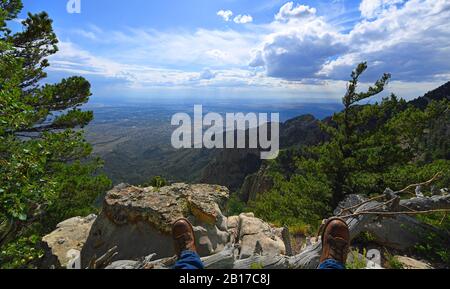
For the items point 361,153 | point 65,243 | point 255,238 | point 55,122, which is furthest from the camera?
point 361,153

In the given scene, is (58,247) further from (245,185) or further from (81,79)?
(245,185)

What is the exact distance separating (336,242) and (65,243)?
871 cm

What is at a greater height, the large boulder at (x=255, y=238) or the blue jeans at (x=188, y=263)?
the blue jeans at (x=188, y=263)

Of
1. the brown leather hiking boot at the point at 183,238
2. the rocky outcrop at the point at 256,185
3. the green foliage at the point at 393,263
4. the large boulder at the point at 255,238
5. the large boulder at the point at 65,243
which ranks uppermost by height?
the brown leather hiking boot at the point at 183,238

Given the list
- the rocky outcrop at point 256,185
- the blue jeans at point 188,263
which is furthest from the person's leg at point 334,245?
the rocky outcrop at point 256,185

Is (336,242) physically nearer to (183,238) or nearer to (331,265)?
(331,265)

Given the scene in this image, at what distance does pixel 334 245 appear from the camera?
4273mm

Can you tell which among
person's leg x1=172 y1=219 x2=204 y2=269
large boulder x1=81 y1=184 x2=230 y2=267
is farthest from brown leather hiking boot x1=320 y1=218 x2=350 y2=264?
large boulder x1=81 y1=184 x2=230 y2=267

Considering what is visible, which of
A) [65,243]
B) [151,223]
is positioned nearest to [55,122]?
[65,243]

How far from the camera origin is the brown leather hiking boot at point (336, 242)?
414 cm

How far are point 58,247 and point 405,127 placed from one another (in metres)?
16.0

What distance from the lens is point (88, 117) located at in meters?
14.0

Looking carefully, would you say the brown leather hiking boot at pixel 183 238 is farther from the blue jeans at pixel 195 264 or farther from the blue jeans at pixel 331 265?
the blue jeans at pixel 331 265
